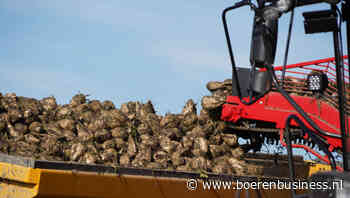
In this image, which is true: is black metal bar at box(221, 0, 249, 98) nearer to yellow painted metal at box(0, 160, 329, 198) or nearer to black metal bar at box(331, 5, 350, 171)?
black metal bar at box(331, 5, 350, 171)

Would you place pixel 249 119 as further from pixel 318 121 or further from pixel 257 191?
pixel 257 191

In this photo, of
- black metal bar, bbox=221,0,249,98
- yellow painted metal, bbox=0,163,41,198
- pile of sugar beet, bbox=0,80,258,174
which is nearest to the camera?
black metal bar, bbox=221,0,249,98

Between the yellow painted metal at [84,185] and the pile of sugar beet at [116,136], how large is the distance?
55 cm

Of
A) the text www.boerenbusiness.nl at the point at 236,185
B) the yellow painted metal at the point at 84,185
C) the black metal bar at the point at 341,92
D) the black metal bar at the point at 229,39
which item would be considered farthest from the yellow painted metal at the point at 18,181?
the black metal bar at the point at 341,92

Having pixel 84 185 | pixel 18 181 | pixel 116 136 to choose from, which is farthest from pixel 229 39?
pixel 116 136

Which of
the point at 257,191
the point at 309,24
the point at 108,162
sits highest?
the point at 309,24

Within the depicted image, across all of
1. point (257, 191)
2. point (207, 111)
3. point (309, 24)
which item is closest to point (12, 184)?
point (257, 191)

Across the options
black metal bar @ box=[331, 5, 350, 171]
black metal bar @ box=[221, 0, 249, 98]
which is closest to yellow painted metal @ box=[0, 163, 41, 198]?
black metal bar @ box=[221, 0, 249, 98]

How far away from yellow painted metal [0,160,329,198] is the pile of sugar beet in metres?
0.55

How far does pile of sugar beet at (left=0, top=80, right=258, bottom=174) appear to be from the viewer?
4.61m

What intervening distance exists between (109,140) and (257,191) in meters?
1.74

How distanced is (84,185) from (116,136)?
1447mm

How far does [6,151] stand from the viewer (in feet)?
14.9

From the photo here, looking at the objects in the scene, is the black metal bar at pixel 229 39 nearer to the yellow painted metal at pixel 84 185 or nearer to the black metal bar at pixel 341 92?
the black metal bar at pixel 341 92
